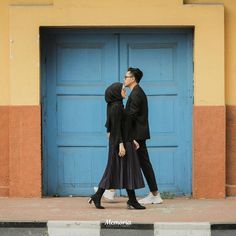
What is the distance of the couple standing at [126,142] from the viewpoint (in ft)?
32.7

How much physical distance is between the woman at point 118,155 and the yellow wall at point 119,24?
1529 millimetres

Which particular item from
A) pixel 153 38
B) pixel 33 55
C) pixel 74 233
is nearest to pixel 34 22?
pixel 33 55

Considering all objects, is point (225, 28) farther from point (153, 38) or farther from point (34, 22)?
point (34, 22)

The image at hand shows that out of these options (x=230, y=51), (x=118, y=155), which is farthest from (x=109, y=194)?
(x=230, y=51)

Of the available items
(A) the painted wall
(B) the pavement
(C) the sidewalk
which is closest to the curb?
(B) the pavement

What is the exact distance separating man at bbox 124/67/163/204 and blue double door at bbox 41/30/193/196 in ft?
3.11

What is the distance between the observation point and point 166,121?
1148 centimetres

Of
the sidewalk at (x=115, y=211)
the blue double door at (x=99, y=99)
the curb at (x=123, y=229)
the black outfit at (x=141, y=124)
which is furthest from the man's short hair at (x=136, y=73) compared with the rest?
the curb at (x=123, y=229)

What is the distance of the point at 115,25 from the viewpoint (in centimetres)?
1116

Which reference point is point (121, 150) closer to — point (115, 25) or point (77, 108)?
point (77, 108)

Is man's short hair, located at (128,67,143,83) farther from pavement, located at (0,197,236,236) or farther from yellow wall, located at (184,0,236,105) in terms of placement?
pavement, located at (0,197,236,236)

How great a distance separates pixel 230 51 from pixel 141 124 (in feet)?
6.09

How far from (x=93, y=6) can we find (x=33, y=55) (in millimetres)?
1096

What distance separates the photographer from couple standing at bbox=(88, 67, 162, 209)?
9953mm
